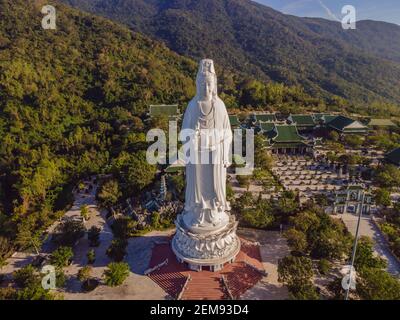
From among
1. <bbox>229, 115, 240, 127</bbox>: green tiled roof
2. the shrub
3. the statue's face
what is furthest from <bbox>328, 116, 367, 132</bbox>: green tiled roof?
the statue's face

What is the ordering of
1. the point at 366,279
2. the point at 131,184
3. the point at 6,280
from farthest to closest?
the point at 131,184, the point at 6,280, the point at 366,279

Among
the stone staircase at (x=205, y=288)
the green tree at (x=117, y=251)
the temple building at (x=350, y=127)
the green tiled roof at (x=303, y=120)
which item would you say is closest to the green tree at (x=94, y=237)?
the green tree at (x=117, y=251)

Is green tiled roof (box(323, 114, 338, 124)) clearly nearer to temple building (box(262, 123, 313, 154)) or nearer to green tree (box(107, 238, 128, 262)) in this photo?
temple building (box(262, 123, 313, 154))

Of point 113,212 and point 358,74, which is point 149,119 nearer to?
point 113,212

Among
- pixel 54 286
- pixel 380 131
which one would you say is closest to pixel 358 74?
pixel 380 131

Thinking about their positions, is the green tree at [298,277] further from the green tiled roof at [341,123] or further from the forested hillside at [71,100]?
the green tiled roof at [341,123]

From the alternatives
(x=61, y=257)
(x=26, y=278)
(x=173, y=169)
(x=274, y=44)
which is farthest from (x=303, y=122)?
(x=274, y=44)
